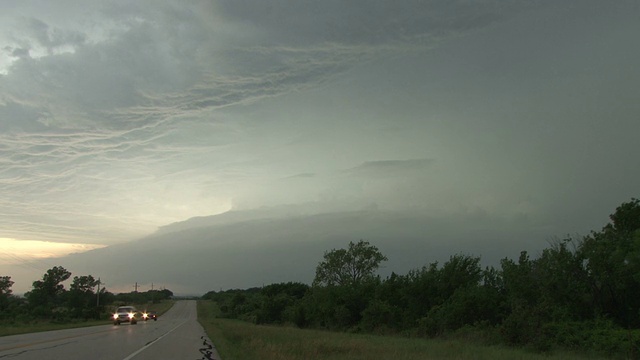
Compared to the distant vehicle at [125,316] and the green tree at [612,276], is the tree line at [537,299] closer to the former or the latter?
the green tree at [612,276]

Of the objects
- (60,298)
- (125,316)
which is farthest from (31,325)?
(60,298)

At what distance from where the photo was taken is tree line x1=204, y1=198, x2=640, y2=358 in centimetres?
2525

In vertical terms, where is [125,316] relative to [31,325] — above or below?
above

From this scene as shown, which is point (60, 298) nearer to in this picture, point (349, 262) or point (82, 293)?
point (82, 293)

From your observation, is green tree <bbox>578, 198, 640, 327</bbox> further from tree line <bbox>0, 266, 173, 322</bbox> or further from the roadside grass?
tree line <bbox>0, 266, 173, 322</bbox>

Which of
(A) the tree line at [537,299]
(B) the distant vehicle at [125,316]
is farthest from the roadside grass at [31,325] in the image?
(A) the tree line at [537,299]

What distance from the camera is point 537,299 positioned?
29719 millimetres

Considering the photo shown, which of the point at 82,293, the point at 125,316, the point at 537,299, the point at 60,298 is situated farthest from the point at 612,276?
the point at 60,298

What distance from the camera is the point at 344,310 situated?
51.4 metres

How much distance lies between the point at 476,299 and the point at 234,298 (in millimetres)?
94592

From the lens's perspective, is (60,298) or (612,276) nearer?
(612,276)

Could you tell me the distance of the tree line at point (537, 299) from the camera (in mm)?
25250

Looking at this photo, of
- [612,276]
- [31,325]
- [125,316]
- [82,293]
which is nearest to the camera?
[612,276]

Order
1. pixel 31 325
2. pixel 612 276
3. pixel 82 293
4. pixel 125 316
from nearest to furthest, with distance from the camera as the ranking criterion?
1. pixel 612 276
2. pixel 31 325
3. pixel 125 316
4. pixel 82 293
